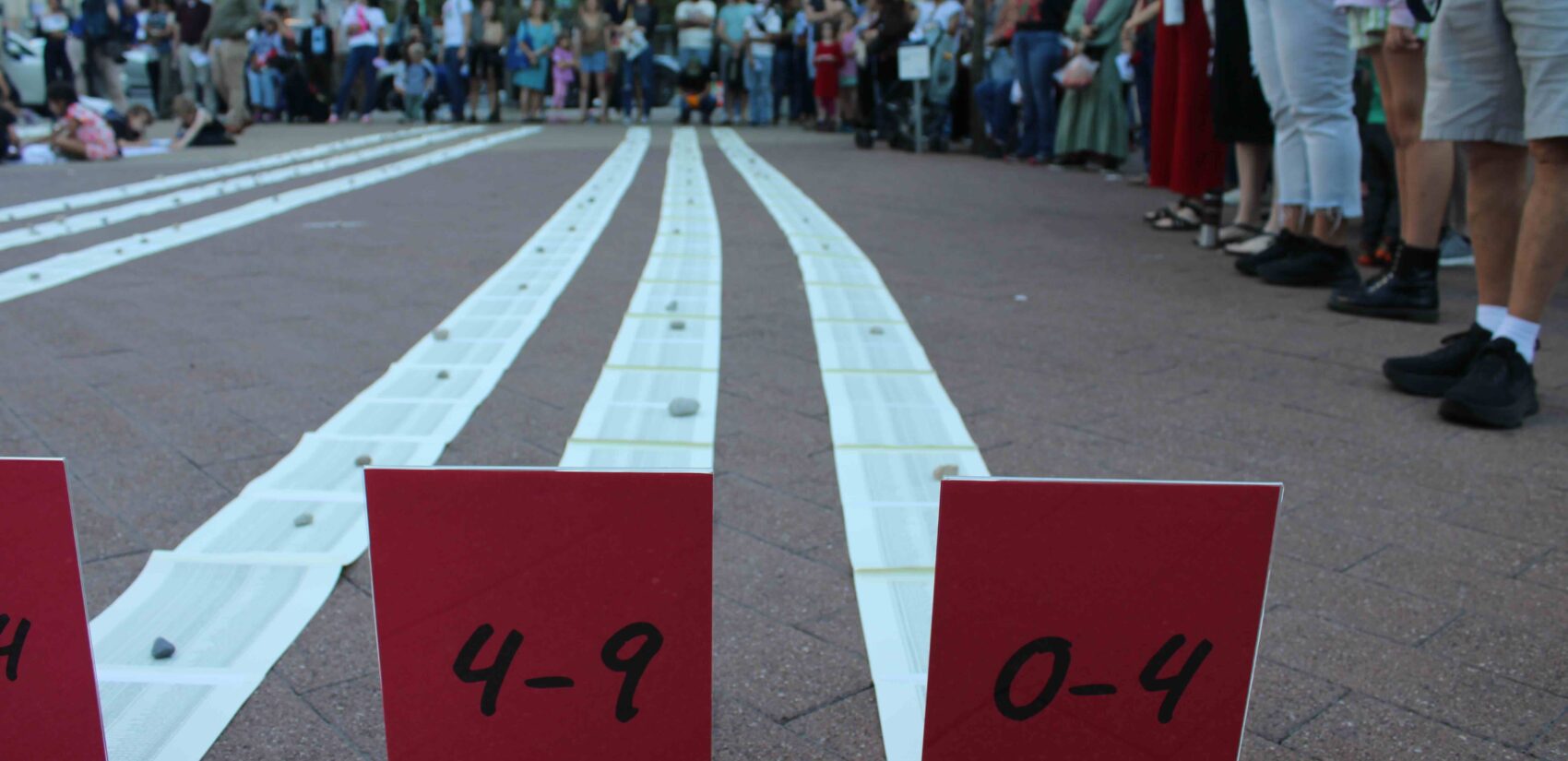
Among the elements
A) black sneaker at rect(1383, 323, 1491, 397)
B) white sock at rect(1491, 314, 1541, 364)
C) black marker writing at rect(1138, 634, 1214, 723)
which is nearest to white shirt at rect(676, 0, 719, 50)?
black sneaker at rect(1383, 323, 1491, 397)

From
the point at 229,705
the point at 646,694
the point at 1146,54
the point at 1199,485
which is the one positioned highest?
the point at 1146,54

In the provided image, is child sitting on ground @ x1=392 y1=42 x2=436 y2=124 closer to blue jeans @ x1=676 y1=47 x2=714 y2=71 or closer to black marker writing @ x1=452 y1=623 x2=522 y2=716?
blue jeans @ x1=676 y1=47 x2=714 y2=71

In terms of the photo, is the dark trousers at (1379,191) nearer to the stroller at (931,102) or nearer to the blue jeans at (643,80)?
the stroller at (931,102)

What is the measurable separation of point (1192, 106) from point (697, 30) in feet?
45.4

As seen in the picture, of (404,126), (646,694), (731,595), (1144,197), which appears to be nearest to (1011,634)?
(646,694)

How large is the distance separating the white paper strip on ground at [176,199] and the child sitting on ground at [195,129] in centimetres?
163

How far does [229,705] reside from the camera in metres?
1.70

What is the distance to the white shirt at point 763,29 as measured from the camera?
18516 mm

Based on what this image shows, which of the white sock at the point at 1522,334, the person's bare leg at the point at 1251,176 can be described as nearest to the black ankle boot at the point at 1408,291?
the white sock at the point at 1522,334

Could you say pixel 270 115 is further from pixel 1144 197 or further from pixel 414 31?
pixel 1144 197

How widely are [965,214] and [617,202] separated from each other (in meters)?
2.04

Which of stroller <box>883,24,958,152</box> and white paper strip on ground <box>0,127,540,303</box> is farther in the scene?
stroller <box>883,24,958,152</box>

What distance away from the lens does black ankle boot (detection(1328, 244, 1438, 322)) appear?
420 cm

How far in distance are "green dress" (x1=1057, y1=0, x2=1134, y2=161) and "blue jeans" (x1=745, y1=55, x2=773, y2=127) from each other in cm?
884
